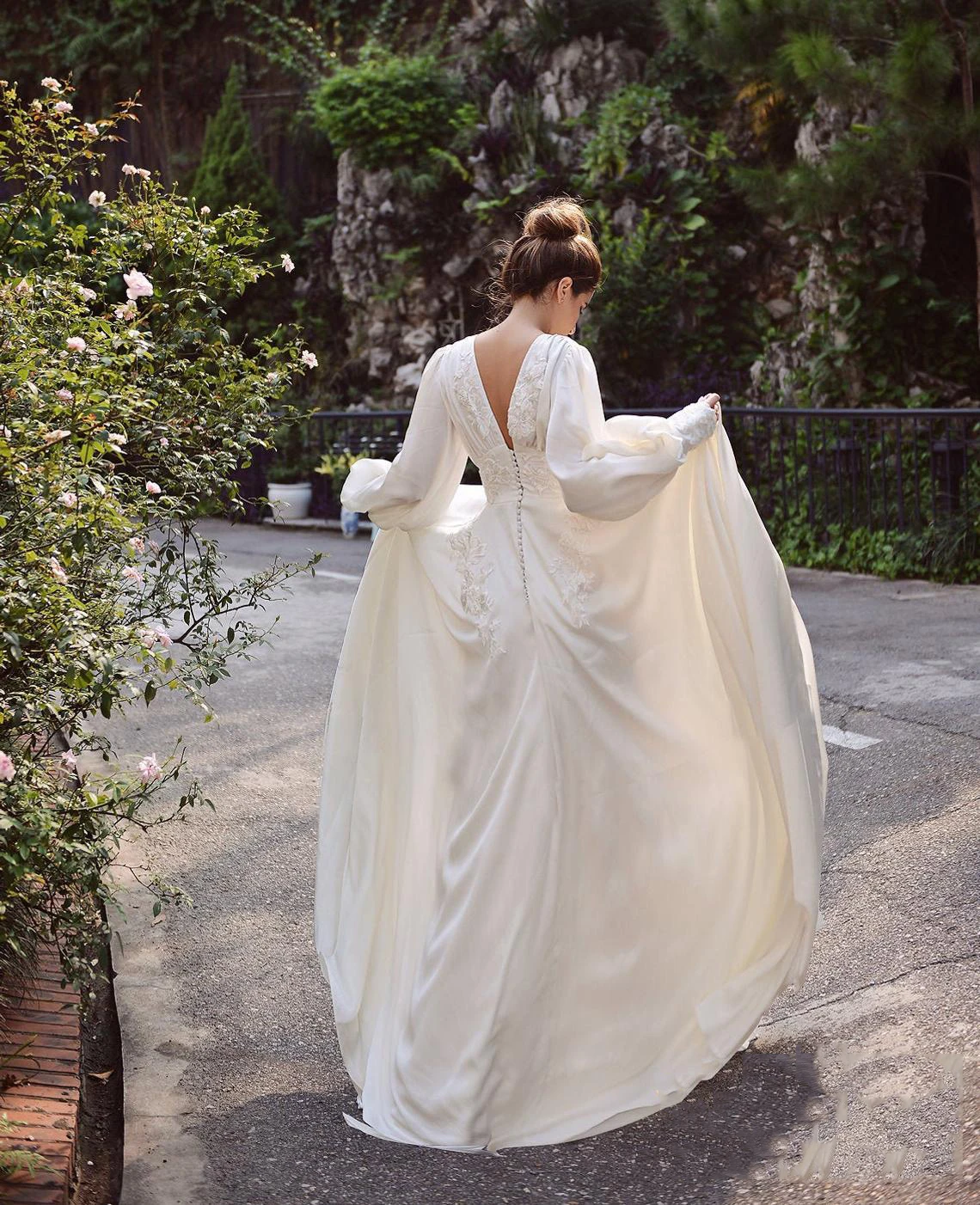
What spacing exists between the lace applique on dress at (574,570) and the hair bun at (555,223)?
0.70 m

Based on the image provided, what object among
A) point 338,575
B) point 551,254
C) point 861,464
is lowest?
point 338,575

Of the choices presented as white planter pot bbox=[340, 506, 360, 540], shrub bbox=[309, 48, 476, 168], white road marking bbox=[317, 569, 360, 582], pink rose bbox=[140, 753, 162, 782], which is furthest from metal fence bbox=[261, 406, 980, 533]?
pink rose bbox=[140, 753, 162, 782]

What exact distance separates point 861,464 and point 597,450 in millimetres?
7981

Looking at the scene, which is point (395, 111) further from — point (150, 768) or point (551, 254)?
point (150, 768)

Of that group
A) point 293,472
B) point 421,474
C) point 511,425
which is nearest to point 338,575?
point 293,472

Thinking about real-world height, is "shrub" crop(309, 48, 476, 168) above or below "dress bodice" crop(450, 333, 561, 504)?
above

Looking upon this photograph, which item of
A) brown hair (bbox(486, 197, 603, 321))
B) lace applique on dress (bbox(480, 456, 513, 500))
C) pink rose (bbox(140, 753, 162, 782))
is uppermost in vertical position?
brown hair (bbox(486, 197, 603, 321))

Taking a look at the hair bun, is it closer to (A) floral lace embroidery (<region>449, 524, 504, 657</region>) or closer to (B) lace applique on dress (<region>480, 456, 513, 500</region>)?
(B) lace applique on dress (<region>480, 456, 513, 500</region>)

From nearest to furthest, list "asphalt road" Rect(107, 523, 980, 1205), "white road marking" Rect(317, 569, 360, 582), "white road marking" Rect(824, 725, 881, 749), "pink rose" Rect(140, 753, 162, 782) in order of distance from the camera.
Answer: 1. "asphalt road" Rect(107, 523, 980, 1205)
2. "pink rose" Rect(140, 753, 162, 782)
3. "white road marking" Rect(824, 725, 881, 749)
4. "white road marking" Rect(317, 569, 360, 582)

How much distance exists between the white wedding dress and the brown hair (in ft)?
0.64

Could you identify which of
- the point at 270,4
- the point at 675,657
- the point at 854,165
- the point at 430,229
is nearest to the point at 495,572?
the point at 675,657

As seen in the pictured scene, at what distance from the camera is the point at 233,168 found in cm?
1739

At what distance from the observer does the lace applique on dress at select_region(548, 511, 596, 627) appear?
3.33m

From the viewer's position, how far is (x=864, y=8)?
9.70 meters
